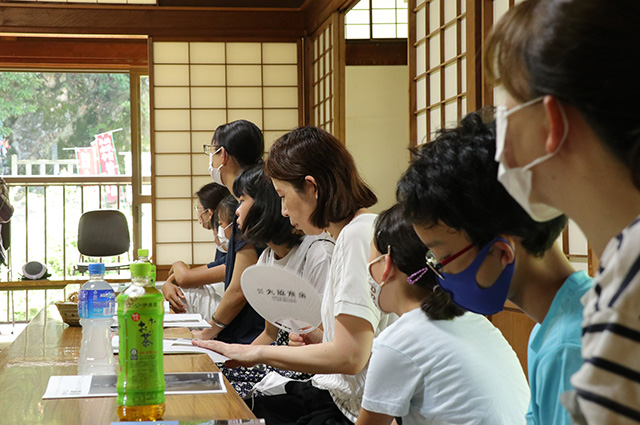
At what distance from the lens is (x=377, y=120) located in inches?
226

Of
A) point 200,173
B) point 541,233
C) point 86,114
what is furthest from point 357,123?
point 541,233

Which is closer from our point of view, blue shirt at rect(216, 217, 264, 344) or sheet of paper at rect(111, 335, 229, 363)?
sheet of paper at rect(111, 335, 229, 363)

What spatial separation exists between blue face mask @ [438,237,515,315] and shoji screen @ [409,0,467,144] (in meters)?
2.07

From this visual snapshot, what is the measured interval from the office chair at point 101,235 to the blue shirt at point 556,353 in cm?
576

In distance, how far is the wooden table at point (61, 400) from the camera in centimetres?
119

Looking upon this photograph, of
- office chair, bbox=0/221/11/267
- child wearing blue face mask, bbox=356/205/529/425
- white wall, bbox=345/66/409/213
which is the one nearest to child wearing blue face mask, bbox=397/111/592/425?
child wearing blue face mask, bbox=356/205/529/425

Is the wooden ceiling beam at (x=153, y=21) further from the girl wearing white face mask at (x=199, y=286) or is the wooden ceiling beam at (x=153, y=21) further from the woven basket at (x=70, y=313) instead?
the woven basket at (x=70, y=313)

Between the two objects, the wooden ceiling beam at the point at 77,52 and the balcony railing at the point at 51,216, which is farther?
the balcony railing at the point at 51,216

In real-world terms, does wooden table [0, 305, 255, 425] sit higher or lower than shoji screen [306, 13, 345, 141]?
lower

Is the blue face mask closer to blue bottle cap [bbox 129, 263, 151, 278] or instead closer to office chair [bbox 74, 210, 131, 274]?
blue bottle cap [bbox 129, 263, 151, 278]

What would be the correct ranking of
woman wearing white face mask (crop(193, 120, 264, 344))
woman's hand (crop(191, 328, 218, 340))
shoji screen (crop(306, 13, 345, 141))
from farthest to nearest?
shoji screen (crop(306, 13, 345, 141)) → woman wearing white face mask (crop(193, 120, 264, 344)) → woman's hand (crop(191, 328, 218, 340))

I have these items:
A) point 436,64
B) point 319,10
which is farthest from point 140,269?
point 319,10

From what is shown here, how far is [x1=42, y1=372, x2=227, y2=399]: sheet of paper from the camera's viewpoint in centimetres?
135

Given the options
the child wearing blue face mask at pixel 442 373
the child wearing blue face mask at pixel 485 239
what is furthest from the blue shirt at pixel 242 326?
the child wearing blue face mask at pixel 485 239
